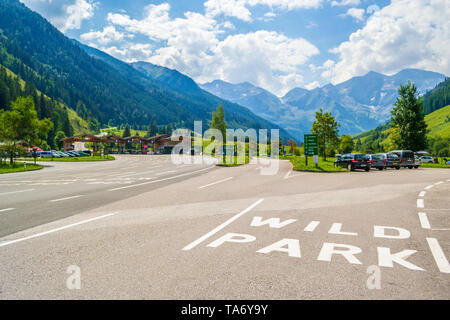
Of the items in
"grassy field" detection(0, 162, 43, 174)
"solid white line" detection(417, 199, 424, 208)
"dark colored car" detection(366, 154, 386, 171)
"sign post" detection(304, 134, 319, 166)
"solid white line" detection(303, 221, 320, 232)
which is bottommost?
"grassy field" detection(0, 162, 43, 174)

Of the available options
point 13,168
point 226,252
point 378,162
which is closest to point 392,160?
point 378,162

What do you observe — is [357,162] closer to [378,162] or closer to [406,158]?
[378,162]

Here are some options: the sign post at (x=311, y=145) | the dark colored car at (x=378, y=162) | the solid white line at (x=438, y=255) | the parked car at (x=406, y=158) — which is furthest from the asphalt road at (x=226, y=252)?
the parked car at (x=406, y=158)

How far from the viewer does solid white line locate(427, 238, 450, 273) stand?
3.85m

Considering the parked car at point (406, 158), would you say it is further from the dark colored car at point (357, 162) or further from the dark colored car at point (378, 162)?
the dark colored car at point (357, 162)

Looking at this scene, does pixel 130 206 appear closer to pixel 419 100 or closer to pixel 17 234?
pixel 17 234

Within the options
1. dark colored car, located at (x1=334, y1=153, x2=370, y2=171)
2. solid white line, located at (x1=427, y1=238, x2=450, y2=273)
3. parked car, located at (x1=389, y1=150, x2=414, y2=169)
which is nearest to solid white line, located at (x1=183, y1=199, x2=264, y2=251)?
solid white line, located at (x1=427, y1=238, x2=450, y2=273)

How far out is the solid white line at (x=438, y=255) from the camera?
152 inches

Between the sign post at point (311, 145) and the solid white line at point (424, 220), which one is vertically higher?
the sign post at point (311, 145)

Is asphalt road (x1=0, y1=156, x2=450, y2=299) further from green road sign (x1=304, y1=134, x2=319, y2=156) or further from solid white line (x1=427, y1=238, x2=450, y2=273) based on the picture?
green road sign (x1=304, y1=134, x2=319, y2=156)
